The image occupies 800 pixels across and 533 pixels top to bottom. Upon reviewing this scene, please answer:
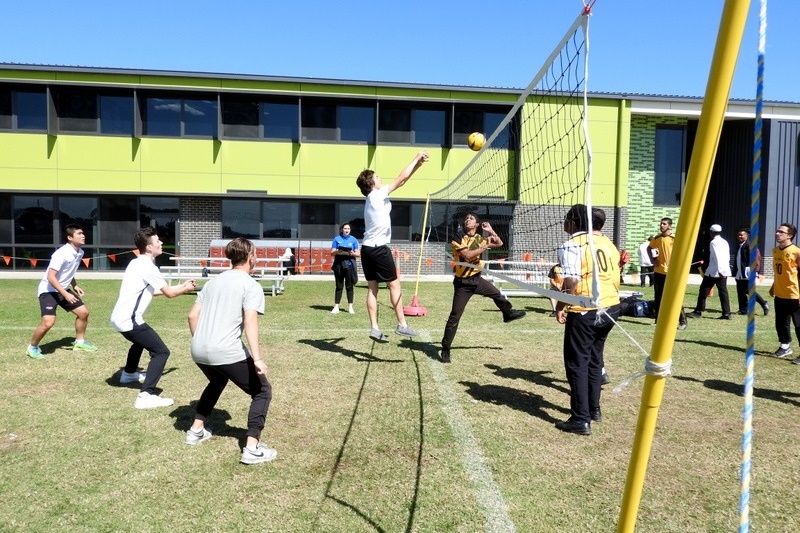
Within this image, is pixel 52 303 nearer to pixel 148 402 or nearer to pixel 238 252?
pixel 148 402

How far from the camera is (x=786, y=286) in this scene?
765 centimetres

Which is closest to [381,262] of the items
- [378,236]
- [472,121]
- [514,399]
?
[378,236]

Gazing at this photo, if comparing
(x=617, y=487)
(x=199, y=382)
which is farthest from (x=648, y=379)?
(x=199, y=382)

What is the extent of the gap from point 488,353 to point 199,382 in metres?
3.69

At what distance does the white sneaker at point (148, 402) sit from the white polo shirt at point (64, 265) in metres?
2.70

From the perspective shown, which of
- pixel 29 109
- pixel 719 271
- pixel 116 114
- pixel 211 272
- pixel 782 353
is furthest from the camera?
pixel 116 114

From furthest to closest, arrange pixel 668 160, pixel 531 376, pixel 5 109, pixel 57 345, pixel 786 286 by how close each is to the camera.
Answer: pixel 668 160, pixel 5 109, pixel 57 345, pixel 786 286, pixel 531 376

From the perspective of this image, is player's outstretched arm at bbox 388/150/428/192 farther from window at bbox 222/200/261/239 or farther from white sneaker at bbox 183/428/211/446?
window at bbox 222/200/261/239

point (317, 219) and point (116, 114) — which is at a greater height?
point (116, 114)

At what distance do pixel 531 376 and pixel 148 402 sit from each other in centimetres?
401

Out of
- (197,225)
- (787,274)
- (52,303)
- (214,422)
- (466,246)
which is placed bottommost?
(214,422)

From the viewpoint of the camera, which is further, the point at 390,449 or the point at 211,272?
the point at 211,272

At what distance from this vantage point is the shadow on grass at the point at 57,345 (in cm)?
785

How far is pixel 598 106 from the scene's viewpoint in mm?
23062
